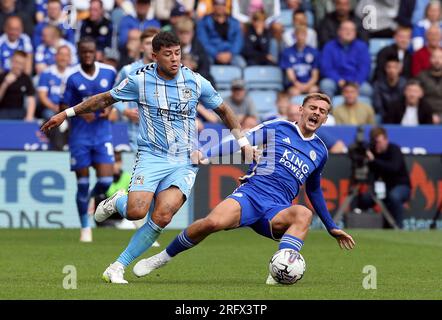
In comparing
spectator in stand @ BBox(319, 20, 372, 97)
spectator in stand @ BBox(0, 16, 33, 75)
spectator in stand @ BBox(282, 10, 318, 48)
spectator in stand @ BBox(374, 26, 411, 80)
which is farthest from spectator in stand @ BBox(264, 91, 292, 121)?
spectator in stand @ BBox(0, 16, 33, 75)

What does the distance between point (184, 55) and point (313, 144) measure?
924 centimetres

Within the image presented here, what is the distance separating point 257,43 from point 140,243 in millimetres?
13081

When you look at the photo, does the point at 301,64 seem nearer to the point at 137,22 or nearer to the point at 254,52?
the point at 254,52

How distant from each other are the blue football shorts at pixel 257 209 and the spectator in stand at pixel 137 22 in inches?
475

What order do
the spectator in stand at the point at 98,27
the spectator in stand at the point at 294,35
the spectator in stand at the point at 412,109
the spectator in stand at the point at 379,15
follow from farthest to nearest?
the spectator in stand at the point at 379,15 → the spectator in stand at the point at 294,35 → the spectator in stand at the point at 98,27 → the spectator in stand at the point at 412,109

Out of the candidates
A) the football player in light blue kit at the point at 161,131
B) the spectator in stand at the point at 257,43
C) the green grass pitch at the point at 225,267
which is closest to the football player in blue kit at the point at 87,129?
the green grass pitch at the point at 225,267

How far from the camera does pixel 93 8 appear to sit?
74.7 feet

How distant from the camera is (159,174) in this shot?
11633mm

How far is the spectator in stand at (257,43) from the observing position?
78.1 feet

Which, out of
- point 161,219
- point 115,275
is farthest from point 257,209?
point 115,275

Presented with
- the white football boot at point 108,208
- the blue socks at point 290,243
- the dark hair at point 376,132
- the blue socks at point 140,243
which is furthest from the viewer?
the dark hair at point 376,132

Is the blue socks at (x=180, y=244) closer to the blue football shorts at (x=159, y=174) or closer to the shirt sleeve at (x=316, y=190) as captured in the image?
the blue football shorts at (x=159, y=174)

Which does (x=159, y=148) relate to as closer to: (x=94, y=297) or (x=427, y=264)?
(x=94, y=297)
